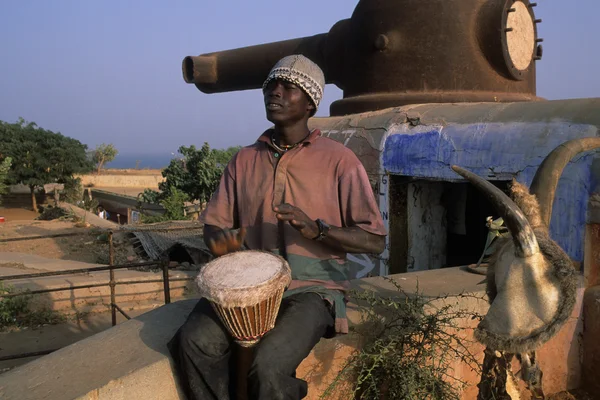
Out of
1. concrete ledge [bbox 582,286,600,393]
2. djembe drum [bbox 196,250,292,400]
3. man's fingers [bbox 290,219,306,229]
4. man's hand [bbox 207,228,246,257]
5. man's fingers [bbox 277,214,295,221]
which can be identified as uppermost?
man's fingers [bbox 277,214,295,221]

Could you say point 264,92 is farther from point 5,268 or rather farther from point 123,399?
point 5,268

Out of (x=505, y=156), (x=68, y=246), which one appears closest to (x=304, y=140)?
(x=505, y=156)

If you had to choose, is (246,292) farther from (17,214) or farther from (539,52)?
(17,214)

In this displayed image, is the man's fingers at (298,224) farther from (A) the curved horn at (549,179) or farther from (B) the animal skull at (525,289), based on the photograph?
(A) the curved horn at (549,179)

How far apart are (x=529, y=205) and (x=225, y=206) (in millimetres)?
1412

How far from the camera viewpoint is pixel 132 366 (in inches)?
81.4

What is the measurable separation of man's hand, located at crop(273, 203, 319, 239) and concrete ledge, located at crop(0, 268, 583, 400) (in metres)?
0.60

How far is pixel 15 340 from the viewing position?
6.48 m

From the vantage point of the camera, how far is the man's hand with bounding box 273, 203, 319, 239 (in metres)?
2.10

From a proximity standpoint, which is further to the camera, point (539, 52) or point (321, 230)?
point (539, 52)

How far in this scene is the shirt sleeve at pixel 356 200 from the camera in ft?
7.87

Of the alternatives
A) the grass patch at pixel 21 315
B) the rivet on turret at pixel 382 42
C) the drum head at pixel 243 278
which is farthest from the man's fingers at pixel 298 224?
the grass patch at pixel 21 315

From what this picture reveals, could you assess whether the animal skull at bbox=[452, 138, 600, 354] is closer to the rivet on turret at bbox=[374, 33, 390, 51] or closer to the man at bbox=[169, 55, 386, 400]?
the man at bbox=[169, 55, 386, 400]

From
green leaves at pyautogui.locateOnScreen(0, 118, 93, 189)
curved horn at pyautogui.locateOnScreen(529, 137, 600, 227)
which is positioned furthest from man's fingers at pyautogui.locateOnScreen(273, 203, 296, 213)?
green leaves at pyautogui.locateOnScreen(0, 118, 93, 189)
